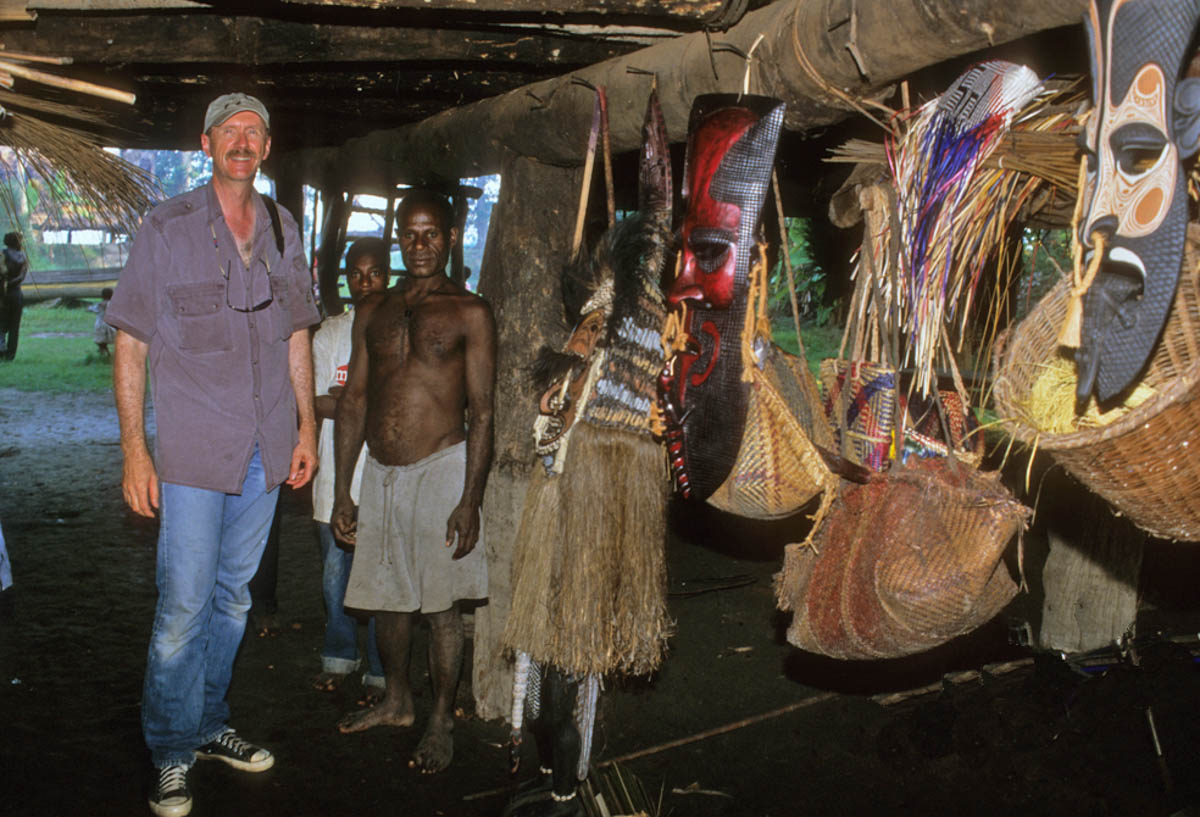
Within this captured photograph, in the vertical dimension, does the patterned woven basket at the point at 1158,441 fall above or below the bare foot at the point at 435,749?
above

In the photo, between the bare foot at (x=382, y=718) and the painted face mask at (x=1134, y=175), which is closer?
the painted face mask at (x=1134, y=175)

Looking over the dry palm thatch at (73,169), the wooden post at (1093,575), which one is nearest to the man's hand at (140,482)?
the dry palm thatch at (73,169)

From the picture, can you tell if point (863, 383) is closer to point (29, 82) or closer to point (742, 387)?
point (742, 387)

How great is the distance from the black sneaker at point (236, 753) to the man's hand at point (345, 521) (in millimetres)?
866

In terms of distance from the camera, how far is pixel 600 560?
3062 millimetres

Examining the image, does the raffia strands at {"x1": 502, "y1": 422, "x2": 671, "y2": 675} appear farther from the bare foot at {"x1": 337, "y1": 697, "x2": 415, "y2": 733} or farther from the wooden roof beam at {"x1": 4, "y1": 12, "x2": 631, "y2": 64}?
the wooden roof beam at {"x1": 4, "y1": 12, "x2": 631, "y2": 64}

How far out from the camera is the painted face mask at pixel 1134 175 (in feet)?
4.92

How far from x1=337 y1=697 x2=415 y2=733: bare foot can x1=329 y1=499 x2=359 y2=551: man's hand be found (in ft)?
2.42

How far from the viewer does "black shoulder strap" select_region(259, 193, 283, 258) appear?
11.7 feet

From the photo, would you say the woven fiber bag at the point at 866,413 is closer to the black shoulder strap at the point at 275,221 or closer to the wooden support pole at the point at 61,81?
the black shoulder strap at the point at 275,221

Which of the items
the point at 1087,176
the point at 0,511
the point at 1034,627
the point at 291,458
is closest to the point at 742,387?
the point at 1087,176

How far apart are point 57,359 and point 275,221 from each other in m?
14.7

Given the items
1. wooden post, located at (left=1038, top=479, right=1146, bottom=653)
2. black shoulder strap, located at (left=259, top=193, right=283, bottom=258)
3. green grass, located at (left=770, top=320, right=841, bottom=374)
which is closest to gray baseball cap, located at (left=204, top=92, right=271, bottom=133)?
black shoulder strap, located at (left=259, top=193, right=283, bottom=258)

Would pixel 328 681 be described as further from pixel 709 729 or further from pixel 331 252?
pixel 331 252
